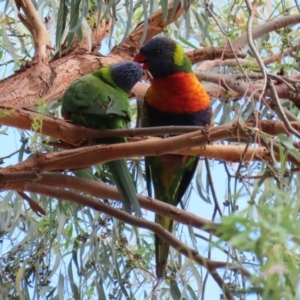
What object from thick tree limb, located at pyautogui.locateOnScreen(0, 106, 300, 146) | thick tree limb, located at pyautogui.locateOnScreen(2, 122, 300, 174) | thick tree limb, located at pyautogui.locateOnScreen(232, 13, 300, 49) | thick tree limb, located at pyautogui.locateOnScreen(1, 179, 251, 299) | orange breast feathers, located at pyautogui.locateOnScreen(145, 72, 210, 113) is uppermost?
thick tree limb, located at pyautogui.locateOnScreen(232, 13, 300, 49)

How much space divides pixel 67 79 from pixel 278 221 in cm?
104

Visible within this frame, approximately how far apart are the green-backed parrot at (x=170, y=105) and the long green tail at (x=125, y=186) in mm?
338

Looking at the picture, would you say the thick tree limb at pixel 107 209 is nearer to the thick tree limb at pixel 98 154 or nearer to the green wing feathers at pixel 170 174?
the thick tree limb at pixel 98 154

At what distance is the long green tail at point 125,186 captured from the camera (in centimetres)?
113

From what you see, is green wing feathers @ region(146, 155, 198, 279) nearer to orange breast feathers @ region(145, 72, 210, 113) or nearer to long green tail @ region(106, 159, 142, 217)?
orange breast feathers @ region(145, 72, 210, 113)

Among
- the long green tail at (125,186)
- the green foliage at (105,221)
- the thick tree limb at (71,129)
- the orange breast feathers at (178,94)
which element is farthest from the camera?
the orange breast feathers at (178,94)

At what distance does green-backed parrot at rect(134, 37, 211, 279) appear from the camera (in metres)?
1.57

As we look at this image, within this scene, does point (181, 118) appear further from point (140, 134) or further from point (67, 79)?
point (140, 134)

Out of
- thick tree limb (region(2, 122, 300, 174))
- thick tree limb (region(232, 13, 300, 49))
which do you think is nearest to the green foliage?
thick tree limb (region(232, 13, 300, 49))

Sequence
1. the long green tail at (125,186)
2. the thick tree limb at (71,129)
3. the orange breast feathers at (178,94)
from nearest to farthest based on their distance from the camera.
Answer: the thick tree limb at (71,129)
the long green tail at (125,186)
the orange breast feathers at (178,94)

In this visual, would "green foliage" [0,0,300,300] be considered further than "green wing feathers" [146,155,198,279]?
No

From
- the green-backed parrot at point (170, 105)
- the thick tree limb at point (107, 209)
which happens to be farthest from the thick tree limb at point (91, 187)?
the green-backed parrot at point (170, 105)

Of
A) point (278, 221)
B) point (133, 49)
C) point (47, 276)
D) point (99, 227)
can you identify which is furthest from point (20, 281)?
point (278, 221)

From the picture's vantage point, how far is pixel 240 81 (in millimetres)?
1498
